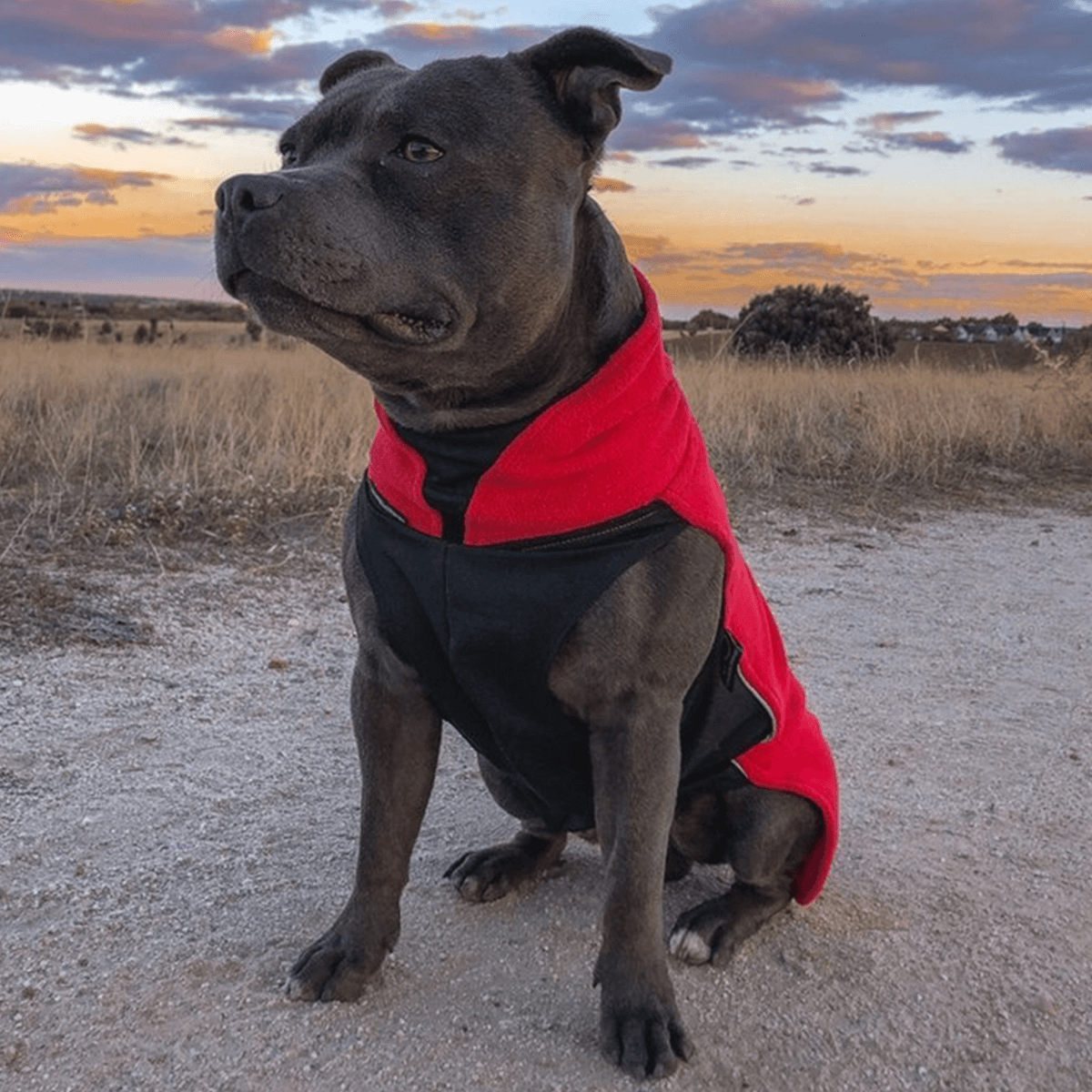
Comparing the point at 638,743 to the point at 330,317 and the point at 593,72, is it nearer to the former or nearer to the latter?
the point at 330,317

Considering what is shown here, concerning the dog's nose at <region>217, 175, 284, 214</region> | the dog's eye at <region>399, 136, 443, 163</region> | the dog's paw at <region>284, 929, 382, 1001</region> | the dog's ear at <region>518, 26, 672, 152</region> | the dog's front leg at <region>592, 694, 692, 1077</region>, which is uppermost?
the dog's ear at <region>518, 26, 672, 152</region>

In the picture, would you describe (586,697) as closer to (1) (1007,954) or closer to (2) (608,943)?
(2) (608,943)

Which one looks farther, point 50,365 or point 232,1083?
point 50,365

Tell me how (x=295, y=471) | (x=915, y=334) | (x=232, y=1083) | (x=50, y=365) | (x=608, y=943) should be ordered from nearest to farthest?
1. (x=232, y=1083)
2. (x=608, y=943)
3. (x=295, y=471)
4. (x=50, y=365)
5. (x=915, y=334)

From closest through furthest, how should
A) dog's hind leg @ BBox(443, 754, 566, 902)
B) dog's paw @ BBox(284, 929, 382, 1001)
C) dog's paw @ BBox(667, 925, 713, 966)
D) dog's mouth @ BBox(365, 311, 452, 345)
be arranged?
dog's mouth @ BBox(365, 311, 452, 345) → dog's paw @ BBox(284, 929, 382, 1001) → dog's paw @ BBox(667, 925, 713, 966) → dog's hind leg @ BBox(443, 754, 566, 902)

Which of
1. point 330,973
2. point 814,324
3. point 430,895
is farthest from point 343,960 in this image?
point 814,324

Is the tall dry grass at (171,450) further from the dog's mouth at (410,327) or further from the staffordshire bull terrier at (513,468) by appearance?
the dog's mouth at (410,327)

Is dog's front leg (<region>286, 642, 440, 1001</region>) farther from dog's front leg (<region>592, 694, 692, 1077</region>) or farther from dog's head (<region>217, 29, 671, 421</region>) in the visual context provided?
dog's head (<region>217, 29, 671, 421</region>)

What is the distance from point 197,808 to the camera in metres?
3.38

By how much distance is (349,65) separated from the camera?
9.39 ft

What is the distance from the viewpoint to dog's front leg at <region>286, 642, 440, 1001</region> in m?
2.54

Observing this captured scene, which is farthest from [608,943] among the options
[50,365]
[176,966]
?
[50,365]

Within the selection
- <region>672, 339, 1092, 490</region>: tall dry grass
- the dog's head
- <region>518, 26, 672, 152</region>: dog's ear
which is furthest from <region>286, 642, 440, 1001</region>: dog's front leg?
<region>672, 339, 1092, 490</region>: tall dry grass

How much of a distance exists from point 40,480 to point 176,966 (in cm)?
465
